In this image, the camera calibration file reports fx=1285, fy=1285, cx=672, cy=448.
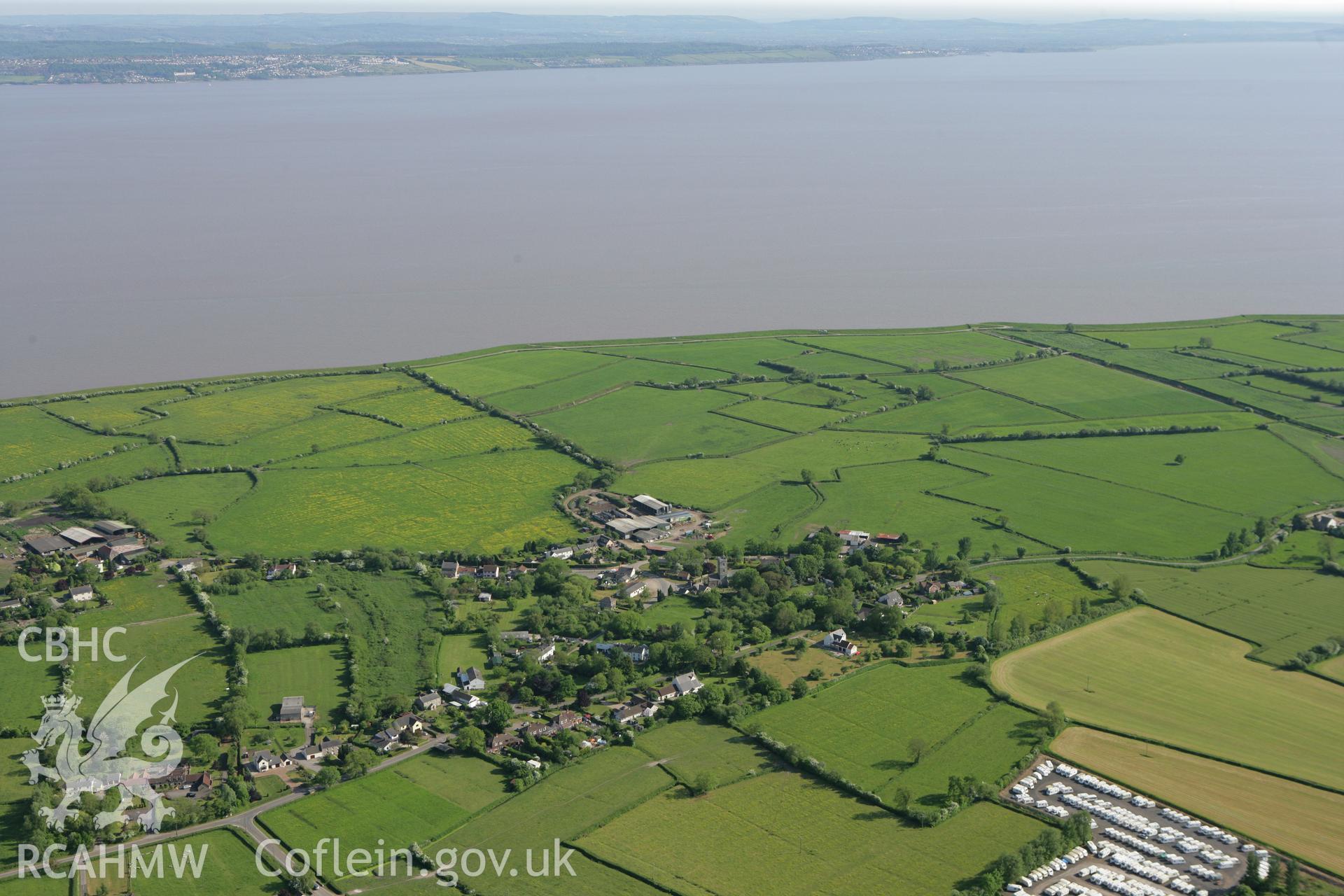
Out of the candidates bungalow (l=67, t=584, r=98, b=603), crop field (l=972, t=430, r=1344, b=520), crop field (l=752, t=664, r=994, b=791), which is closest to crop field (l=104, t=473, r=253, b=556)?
bungalow (l=67, t=584, r=98, b=603)

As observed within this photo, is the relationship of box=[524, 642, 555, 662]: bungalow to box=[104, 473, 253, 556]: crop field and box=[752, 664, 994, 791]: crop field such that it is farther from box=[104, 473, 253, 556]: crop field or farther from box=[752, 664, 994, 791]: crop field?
box=[104, 473, 253, 556]: crop field

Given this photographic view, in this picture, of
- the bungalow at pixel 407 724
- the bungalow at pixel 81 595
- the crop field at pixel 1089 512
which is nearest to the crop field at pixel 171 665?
the bungalow at pixel 81 595

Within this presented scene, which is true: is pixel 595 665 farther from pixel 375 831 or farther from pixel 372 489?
pixel 372 489

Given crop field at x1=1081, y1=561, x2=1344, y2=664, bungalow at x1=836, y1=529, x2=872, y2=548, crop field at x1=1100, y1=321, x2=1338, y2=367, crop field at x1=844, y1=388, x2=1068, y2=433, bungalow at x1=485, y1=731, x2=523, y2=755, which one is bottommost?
bungalow at x1=485, y1=731, x2=523, y2=755

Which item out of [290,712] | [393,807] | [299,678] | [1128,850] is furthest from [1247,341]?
[393,807]

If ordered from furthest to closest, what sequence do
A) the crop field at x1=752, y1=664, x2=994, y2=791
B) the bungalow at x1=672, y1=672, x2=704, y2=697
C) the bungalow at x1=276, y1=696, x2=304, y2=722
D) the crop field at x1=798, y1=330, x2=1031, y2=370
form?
the crop field at x1=798, y1=330, x2=1031, y2=370 → the bungalow at x1=672, y1=672, x2=704, y2=697 → the bungalow at x1=276, y1=696, x2=304, y2=722 → the crop field at x1=752, y1=664, x2=994, y2=791

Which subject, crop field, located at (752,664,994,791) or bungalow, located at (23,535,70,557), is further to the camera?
bungalow, located at (23,535,70,557)

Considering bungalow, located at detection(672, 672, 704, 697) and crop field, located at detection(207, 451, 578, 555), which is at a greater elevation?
bungalow, located at detection(672, 672, 704, 697)

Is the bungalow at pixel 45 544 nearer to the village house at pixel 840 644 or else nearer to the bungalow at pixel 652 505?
the bungalow at pixel 652 505
